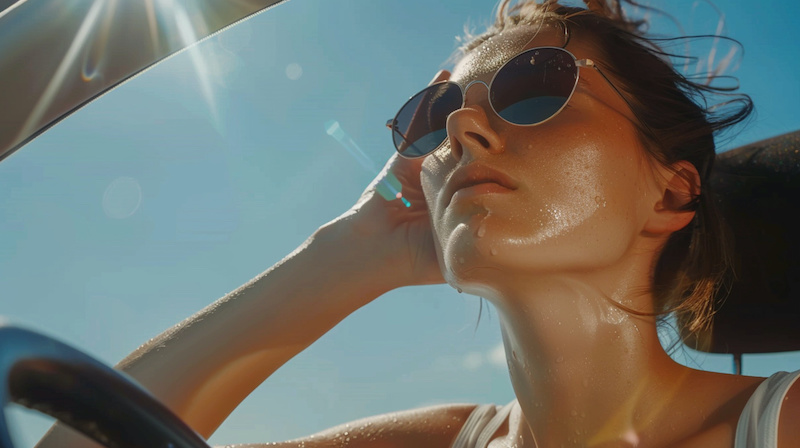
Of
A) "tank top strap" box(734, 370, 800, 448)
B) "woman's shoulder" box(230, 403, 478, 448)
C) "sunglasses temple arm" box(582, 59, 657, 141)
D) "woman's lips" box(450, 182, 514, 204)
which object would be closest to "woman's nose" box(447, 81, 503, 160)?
"woman's lips" box(450, 182, 514, 204)

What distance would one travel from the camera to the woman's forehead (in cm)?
198

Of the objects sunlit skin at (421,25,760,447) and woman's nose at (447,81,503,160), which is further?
woman's nose at (447,81,503,160)

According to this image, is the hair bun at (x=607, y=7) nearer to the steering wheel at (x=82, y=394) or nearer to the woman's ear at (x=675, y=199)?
the woman's ear at (x=675, y=199)

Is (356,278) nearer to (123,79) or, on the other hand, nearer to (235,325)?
(235,325)

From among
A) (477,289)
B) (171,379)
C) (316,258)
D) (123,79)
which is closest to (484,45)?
(477,289)

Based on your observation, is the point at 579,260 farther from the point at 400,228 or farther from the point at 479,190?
the point at 400,228

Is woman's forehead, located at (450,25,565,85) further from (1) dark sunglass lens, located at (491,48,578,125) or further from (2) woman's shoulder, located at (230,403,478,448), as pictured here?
(2) woman's shoulder, located at (230,403,478,448)

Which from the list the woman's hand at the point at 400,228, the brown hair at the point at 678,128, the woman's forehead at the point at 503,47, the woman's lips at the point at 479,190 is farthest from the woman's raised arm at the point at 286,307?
the brown hair at the point at 678,128

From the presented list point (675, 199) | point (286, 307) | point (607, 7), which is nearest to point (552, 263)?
point (675, 199)

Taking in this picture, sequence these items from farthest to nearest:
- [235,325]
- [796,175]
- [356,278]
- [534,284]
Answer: [356,278] < [235,325] < [796,175] < [534,284]

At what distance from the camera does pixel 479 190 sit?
1654 millimetres

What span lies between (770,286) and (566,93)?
1.10 meters

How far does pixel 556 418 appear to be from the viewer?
72.7 inches

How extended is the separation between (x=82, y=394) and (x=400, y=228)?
201 cm
